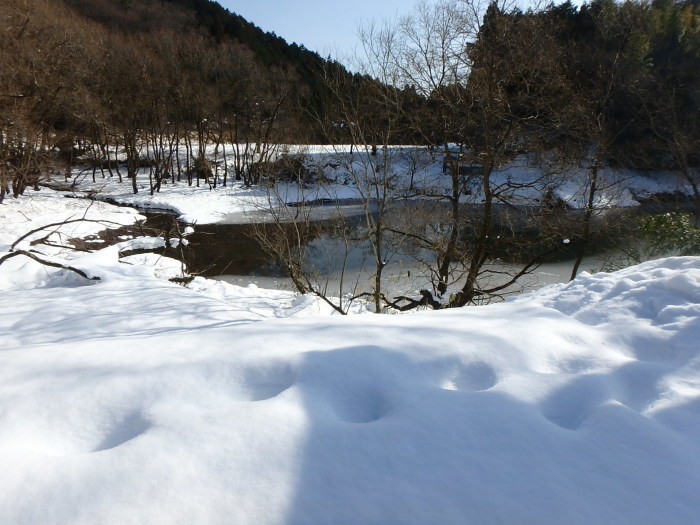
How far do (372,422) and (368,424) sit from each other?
3 centimetres

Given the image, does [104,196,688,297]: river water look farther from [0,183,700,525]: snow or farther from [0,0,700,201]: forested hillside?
[0,183,700,525]: snow

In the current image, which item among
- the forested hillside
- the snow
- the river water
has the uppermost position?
the forested hillside

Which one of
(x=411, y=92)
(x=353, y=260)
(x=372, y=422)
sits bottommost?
(x=353, y=260)

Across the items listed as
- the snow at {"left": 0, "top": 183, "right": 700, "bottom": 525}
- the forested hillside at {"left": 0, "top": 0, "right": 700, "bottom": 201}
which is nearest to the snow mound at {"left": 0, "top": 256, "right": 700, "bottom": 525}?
the snow at {"left": 0, "top": 183, "right": 700, "bottom": 525}

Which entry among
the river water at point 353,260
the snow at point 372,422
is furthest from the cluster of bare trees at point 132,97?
the snow at point 372,422

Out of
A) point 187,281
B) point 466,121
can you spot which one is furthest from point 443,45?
point 187,281

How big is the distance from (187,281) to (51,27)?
18.0m

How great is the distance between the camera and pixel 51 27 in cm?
2058

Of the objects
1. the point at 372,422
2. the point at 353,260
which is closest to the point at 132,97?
the point at 353,260

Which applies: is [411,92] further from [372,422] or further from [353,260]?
[372,422]

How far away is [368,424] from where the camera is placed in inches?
72.0

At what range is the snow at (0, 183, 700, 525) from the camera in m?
1.44

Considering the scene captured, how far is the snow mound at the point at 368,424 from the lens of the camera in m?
1.44

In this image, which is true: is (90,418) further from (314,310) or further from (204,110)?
(204,110)
